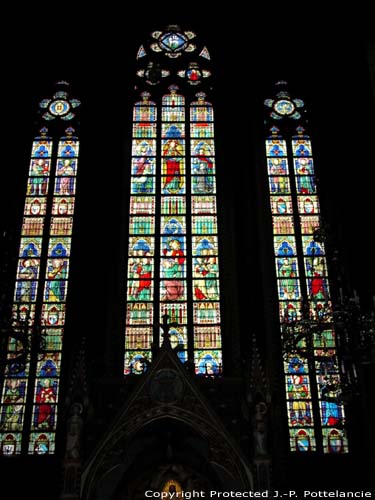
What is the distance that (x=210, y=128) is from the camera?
64.8 ft

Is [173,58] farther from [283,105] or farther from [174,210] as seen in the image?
[174,210]

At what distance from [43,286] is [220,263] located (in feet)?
12.6

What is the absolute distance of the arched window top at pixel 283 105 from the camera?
20109 mm

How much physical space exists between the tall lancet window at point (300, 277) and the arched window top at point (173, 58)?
2049mm

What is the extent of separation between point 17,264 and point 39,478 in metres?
4.82

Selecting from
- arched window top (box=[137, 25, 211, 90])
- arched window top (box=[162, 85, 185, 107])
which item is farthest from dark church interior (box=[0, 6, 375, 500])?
arched window top (box=[162, 85, 185, 107])

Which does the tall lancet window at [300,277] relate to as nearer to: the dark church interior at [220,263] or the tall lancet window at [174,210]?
the dark church interior at [220,263]

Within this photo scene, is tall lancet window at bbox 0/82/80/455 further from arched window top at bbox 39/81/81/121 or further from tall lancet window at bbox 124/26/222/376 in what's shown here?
tall lancet window at bbox 124/26/222/376

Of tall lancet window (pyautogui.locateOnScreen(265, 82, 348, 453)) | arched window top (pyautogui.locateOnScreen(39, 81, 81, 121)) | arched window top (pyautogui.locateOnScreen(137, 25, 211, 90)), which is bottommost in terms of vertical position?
tall lancet window (pyautogui.locateOnScreen(265, 82, 348, 453))

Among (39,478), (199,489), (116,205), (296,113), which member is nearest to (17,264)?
(116,205)

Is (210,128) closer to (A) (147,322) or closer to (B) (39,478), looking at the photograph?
(A) (147,322)

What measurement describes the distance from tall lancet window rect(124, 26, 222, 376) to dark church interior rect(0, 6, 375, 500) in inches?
4.0

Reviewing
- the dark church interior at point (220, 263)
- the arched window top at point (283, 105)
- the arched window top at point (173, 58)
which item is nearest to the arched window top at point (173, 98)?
the dark church interior at point (220, 263)

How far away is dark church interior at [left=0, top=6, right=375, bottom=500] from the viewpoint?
46.1ft
